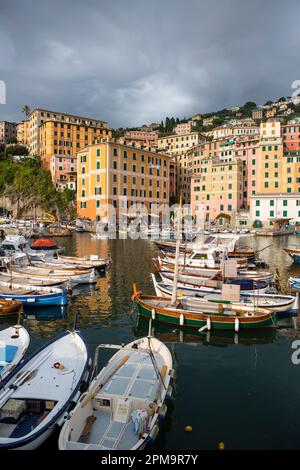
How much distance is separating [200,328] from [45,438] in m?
9.86

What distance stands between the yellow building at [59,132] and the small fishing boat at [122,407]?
92.4 metres

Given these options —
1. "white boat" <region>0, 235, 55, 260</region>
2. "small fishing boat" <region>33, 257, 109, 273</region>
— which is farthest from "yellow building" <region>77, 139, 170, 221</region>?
"small fishing boat" <region>33, 257, 109, 273</region>

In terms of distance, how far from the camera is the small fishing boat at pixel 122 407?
786 centimetres

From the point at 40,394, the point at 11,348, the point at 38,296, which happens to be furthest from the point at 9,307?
the point at 40,394

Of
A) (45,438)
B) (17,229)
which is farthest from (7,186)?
(45,438)

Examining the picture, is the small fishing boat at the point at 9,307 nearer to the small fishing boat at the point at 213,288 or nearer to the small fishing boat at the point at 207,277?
the small fishing boat at the point at 213,288

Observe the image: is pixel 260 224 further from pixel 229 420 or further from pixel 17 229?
pixel 229 420

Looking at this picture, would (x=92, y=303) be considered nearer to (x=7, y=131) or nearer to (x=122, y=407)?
(x=122, y=407)

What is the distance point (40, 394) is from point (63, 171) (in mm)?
88669

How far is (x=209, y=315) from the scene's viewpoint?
54.4 feet

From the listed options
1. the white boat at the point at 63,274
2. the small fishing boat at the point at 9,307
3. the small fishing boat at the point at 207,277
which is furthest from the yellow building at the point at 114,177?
the small fishing boat at the point at 9,307

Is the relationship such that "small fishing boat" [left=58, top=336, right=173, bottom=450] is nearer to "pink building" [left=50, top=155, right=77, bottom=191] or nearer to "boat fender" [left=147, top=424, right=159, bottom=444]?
"boat fender" [left=147, top=424, right=159, bottom=444]

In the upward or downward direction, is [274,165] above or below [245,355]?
above

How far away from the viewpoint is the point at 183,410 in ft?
34.1
